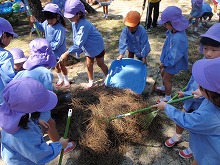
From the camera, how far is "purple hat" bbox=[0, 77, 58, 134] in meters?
1.64

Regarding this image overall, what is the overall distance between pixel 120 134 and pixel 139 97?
2.34ft

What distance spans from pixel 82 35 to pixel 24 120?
2075mm

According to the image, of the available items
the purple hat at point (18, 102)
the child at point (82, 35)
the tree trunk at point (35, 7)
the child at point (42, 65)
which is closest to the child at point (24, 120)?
the purple hat at point (18, 102)

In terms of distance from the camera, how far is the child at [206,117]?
5.17ft

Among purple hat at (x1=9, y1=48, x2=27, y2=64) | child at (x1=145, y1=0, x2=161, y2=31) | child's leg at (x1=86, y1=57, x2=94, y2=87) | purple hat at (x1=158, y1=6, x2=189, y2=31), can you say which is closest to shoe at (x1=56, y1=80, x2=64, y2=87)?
child's leg at (x1=86, y1=57, x2=94, y2=87)

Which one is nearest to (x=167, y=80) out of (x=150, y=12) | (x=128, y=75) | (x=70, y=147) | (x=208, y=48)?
(x=128, y=75)

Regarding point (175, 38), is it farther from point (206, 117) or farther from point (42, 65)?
point (42, 65)

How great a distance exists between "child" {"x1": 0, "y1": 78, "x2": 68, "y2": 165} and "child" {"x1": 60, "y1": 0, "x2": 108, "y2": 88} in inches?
69.3

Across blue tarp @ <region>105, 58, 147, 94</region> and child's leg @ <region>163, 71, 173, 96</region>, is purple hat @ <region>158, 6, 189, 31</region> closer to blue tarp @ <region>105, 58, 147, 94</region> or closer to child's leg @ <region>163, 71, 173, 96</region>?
child's leg @ <region>163, 71, 173, 96</region>

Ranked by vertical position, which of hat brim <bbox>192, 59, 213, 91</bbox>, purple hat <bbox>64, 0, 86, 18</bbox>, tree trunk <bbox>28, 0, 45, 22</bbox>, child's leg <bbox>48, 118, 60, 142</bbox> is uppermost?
purple hat <bbox>64, 0, 86, 18</bbox>

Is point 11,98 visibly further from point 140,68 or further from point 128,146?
point 140,68

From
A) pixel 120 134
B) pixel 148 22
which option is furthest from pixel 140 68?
pixel 148 22

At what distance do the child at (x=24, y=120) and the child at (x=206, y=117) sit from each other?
3.63 ft

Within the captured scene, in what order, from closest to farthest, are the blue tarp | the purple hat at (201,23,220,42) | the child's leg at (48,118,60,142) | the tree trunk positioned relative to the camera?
the purple hat at (201,23,220,42)
the child's leg at (48,118,60,142)
the blue tarp
the tree trunk
